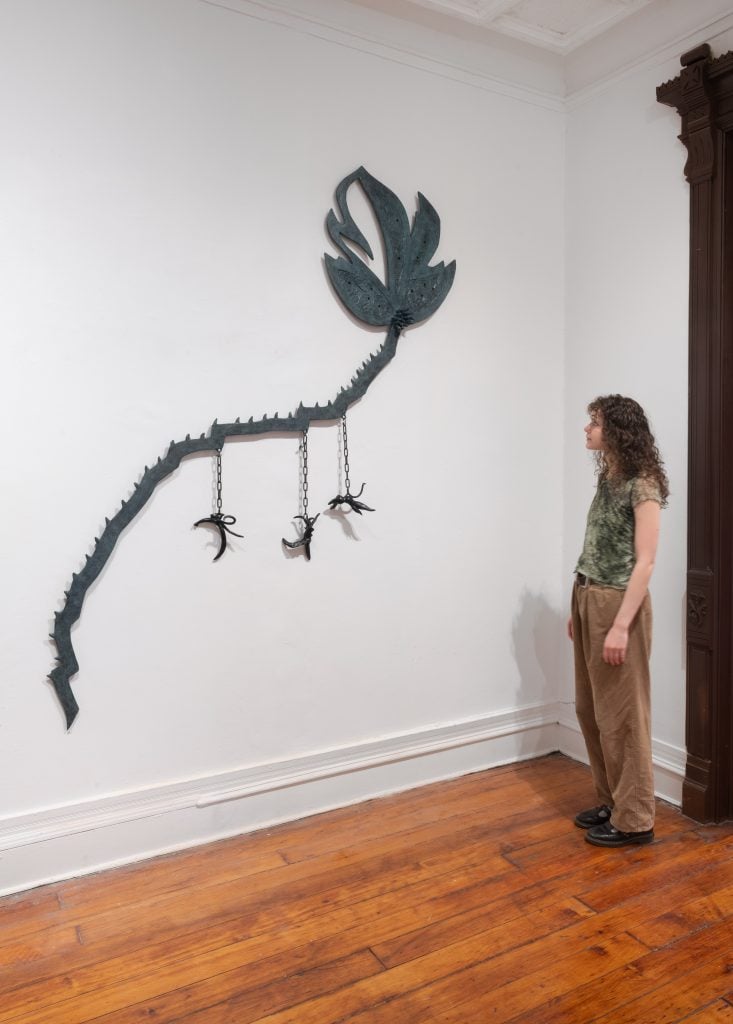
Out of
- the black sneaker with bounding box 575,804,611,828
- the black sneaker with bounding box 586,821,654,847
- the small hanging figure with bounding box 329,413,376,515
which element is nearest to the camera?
the black sneaker with bounding box 586,821,654,847

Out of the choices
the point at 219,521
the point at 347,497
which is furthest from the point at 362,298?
the point at 219,521

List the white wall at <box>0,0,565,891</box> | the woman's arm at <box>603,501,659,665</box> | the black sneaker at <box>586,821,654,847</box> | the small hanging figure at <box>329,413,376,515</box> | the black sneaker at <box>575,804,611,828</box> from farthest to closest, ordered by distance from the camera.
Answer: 1. the small hanging figure at <box>329,413,376,515</box>
2. the black sneaker at <box>575,804,611,828</box>
3. the black sneaker at <box>586,821,654,847</box>
4. the woman's arm at <box>603,501,659,665</box>
5. the white wall at <box>0,0,565,891</box>

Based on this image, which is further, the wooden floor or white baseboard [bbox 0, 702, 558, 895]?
white baseboard [bbox 0, 702, 558, 895]

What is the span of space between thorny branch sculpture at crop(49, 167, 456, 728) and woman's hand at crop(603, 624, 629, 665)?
1.15 m

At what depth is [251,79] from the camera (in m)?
2.63

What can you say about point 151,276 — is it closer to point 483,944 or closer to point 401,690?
point 401,690

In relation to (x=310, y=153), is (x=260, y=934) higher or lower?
lower

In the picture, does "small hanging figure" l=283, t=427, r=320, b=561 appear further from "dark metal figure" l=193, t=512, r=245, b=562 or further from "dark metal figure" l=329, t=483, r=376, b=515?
"dark metal figure" l=193, t=512, r=245, b=562

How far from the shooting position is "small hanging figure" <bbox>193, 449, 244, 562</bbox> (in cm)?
262

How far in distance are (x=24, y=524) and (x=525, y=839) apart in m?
1.83

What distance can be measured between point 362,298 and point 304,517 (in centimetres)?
78

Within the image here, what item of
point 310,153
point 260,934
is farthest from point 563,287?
point 260,934

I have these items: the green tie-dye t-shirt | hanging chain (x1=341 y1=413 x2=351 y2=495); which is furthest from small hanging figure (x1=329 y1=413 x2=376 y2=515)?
the green tie-dye t-shirt

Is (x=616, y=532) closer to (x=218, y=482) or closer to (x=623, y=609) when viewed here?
(x=623, y=609)
